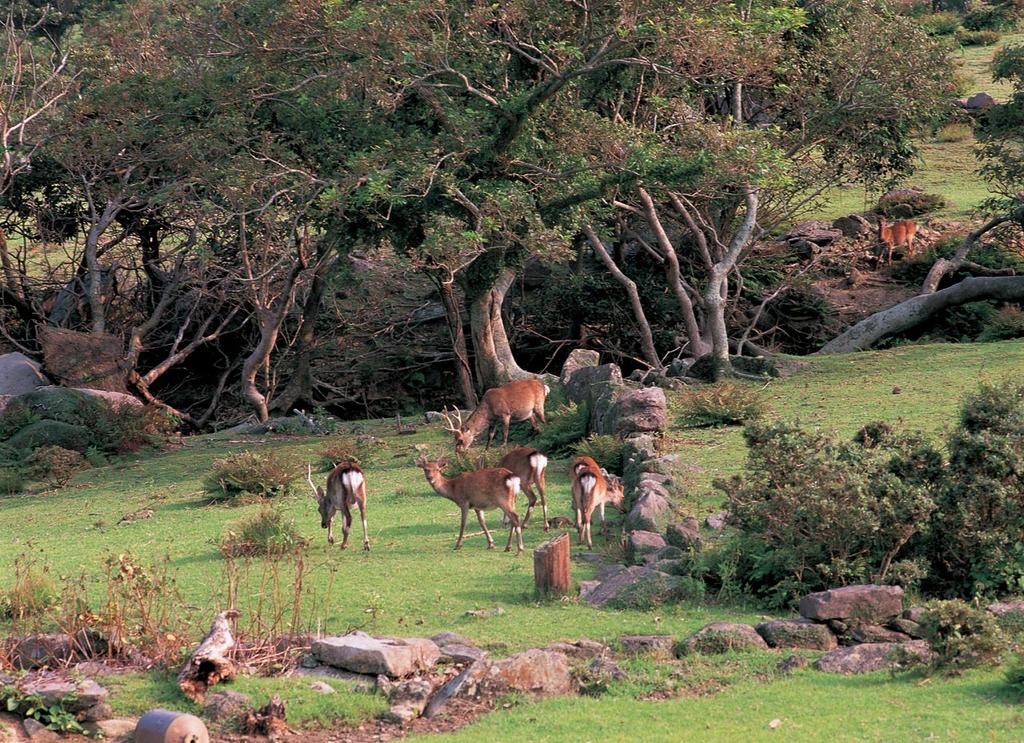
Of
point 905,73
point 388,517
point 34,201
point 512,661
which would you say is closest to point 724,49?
point 905,73

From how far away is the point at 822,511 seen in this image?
10336mm

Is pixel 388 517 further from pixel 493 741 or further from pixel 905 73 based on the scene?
pixel 905 73

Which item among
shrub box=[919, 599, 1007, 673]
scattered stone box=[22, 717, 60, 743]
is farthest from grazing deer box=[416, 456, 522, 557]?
scattered stone box=[22, 717, 60, 743]

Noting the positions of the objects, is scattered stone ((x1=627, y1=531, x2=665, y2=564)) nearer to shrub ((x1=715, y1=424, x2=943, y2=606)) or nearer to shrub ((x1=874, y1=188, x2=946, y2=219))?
shrub ((x1=715, y1=424, x2=943, y2=606))

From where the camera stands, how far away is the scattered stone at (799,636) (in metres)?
9.40

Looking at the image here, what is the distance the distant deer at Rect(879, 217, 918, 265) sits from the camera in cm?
2948

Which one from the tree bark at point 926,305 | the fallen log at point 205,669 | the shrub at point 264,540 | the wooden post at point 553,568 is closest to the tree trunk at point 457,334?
the tree bark at point 926,305

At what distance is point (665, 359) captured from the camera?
27.3 metres

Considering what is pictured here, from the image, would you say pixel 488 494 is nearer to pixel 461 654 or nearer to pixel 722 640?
pixel 461 654

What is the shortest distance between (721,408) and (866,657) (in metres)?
8.42

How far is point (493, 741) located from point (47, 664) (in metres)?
3.27

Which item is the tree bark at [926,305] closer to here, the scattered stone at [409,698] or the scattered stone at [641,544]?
the scattered stone at [641,544]

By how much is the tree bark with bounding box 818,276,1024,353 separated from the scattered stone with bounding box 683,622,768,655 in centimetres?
1699

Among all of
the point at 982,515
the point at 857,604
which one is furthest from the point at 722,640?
the point at 982,515
